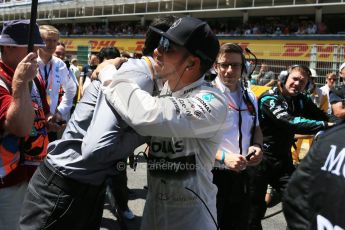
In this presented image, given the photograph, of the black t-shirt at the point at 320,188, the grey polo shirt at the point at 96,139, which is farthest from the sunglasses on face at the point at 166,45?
the black t-shirt at the point at 320,188

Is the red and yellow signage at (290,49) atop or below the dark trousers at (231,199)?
atop

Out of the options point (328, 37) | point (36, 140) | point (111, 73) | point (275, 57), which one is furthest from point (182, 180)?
point (328, 37)

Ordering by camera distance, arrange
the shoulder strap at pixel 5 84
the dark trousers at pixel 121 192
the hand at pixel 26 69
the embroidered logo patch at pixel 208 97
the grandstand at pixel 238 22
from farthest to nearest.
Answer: the grandstand at pixel 238 22, the dark trousers at pixel 121 192, the shoulder strap at pixel 5 84, the hand at pixel 26 69, the embroidered logo patch at pixel 208 97

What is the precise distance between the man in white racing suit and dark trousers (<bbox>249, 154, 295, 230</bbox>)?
1750mm

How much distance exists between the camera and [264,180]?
3768mm

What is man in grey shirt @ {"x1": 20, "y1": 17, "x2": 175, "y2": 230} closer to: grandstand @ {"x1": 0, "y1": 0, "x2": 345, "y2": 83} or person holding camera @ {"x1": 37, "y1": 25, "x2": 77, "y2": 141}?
person holding camera @ {"x1": 37, "y1": 25, "x2": 77, "y2": 141}

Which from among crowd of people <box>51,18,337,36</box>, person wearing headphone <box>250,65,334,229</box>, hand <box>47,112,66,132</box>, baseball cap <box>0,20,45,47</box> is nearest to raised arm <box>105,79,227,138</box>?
baseball cap <box>0,20,45,47</box>

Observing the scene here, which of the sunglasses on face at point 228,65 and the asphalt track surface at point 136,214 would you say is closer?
the sunglasses on face at point 228,65

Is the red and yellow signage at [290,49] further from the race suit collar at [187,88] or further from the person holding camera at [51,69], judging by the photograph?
the race suit collar at [187,88]

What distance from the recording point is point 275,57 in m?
15.3

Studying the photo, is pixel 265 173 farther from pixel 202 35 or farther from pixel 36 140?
pixel 202 35

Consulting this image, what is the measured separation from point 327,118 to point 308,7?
24.4 meters

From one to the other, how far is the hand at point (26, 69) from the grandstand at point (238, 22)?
1091 cm

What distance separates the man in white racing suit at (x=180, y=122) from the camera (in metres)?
1.67
